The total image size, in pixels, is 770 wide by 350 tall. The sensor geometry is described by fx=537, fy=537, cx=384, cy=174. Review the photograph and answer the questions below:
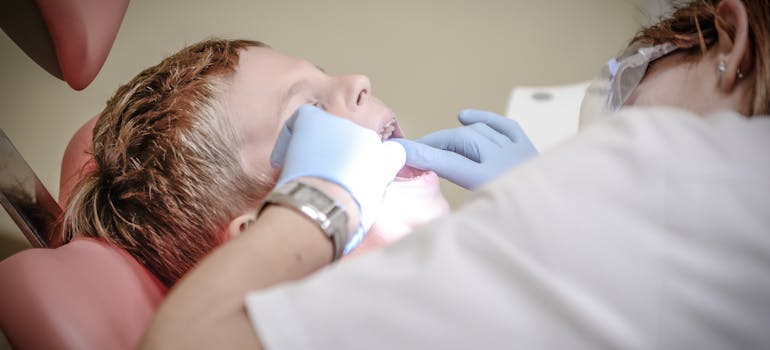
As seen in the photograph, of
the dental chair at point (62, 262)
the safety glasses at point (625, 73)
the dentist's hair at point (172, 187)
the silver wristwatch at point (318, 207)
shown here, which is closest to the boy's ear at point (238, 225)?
the dentist's hair at point (172, 187)

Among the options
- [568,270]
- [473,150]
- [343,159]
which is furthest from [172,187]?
[568,270]

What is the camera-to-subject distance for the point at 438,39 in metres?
1.96

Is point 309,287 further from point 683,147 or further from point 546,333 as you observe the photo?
point 683,147

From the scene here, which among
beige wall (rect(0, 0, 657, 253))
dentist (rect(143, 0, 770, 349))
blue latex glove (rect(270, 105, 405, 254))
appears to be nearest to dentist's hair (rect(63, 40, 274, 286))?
blue latex glove (rect(270, 105, 405, 254))

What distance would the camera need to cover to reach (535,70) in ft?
6.57

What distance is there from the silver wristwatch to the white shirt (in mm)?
131

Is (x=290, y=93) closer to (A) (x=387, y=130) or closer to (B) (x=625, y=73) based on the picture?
(A) (x=387, y=130)

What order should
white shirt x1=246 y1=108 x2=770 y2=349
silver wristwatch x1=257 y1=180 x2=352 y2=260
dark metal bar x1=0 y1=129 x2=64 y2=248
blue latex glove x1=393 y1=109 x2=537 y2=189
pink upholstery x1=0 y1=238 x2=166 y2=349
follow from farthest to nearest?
blue latex glove x1=393 y1=109 x2=537 y2=189 → dark metal bar x1=0 y1=129 x2=64 y2=248 → pink upholstery x1=0 y1=238 x2=166 y2=349 → silver wristwatch x1=257 y1=180 x2=352 y2=260 → white shirt x1=246 y1=108 x2=770 y2=349

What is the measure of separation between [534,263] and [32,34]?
97 centimetres

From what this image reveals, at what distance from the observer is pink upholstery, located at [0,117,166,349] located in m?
0.78

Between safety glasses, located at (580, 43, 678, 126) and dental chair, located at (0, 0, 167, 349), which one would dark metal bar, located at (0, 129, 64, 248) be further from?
safety glasses, located at (580, 43, 678, 126)

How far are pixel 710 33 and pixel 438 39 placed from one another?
1.15 meters

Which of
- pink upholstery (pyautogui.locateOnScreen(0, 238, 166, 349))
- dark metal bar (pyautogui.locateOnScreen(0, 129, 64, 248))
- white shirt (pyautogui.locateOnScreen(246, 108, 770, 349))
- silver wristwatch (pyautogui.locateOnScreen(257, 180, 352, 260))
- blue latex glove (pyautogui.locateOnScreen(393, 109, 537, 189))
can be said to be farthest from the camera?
blue latex glove (pyautogui.locateOnScreen(393, 109, 537, 189))

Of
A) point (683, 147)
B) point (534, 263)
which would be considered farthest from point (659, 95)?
point (534, 263)
